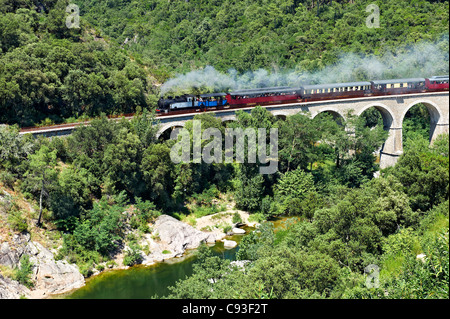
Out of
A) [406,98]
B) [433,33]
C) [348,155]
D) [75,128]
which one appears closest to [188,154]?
[75,128]

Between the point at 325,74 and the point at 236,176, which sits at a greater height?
the point at 325,74

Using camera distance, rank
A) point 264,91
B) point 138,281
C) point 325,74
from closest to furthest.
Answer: point 138,281 < point 264,91 < point 325,74

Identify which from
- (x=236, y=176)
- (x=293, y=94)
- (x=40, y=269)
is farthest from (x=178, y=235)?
(x=293, y=94)

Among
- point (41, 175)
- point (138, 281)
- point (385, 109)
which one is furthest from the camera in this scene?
point (385, 109)

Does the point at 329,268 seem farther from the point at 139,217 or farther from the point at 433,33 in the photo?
the point at 433,33

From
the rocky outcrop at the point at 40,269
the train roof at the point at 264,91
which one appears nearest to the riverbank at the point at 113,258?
the rocky outcrop at the point at 40,269

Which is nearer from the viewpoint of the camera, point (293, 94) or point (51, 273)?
point (51, 273)

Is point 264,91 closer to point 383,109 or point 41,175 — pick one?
point 383,109
